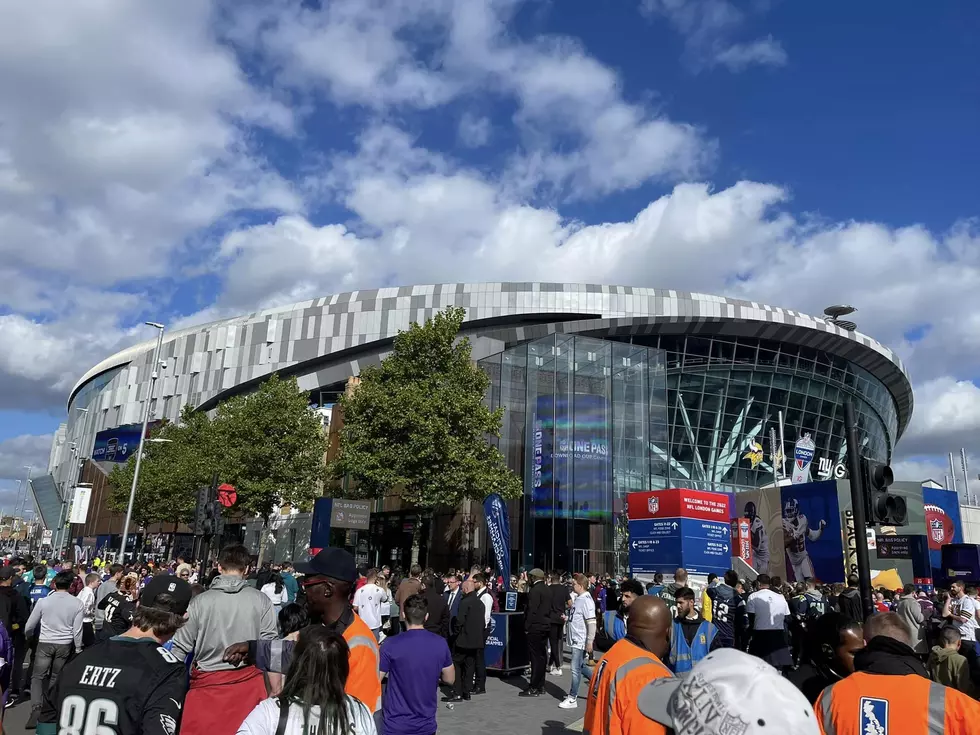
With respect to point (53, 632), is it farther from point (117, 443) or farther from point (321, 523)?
point (117, 443)

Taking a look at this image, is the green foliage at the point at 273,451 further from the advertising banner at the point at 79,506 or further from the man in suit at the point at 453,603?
the man in suit at the point at 453,603

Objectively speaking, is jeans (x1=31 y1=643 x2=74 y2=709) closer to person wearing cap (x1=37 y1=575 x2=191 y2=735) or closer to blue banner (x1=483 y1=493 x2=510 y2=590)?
person wearing cap (x1=37 y1=575 x2=191 y2=735)

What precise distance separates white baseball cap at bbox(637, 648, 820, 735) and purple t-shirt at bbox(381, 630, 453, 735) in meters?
3.78

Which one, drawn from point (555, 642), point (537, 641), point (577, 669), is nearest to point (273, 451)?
point (555, 642)

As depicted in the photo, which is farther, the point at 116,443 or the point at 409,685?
the point at 116,443

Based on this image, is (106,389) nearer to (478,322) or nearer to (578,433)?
(478,322)

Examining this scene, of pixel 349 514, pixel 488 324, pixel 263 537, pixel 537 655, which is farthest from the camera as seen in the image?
pixel 488 324

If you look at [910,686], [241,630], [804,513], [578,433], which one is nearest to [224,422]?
[578,433]

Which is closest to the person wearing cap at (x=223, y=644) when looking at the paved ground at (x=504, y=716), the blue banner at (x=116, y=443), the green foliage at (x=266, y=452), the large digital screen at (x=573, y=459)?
the paved ground at (x=504, y=716)

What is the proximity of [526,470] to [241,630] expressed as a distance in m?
29.3

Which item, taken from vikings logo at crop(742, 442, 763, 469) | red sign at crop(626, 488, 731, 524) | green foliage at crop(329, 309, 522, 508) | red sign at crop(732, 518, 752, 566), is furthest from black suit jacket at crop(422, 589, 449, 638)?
vikings logo at crop(742, 442, 763, 469)

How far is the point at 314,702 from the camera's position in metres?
2.42

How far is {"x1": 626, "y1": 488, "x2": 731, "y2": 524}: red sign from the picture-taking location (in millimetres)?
17531

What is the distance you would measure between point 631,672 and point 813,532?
2379cm
